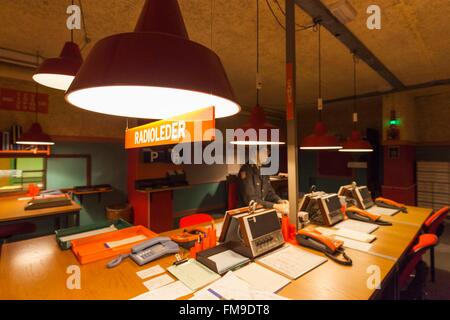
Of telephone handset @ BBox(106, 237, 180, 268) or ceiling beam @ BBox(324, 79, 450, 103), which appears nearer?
telephone handset @ BBox(106, 237, 180, 268)

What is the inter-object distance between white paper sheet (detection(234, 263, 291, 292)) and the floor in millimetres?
2343

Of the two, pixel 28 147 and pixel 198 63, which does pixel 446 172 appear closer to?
pixel 198 63

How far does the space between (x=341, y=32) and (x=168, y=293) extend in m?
3.20

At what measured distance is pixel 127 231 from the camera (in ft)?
6.26

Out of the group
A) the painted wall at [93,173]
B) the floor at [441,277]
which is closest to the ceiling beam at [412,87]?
the floor at [441,277]

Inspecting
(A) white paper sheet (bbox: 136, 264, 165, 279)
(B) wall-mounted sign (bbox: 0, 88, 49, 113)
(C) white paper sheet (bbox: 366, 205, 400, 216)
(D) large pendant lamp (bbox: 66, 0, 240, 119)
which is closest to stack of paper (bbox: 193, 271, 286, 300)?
(A) white paper sheet (bbox: 136, 264, 165, 279)

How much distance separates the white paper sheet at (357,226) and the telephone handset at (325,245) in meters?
0.61

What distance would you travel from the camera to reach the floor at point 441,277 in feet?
8.08

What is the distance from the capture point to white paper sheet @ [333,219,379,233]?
2094 mm

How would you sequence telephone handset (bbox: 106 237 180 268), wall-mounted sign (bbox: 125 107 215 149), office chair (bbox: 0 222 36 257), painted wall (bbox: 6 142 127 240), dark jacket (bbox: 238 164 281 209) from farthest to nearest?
painted wall (bbox: 6 142 127 240), dark jacket (bbox: 238 164 281 209), office chair (bbox: 0 222 36 257), telephone handset (bbox: 106 237 180 268), wall-mounted sign (bbox: 125 107 215 149)

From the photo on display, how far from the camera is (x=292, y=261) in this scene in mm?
1442

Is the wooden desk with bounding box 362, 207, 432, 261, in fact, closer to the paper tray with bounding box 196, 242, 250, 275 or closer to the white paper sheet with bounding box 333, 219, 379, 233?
the white paper sheet with bounding box 333, 219, 379, 233
